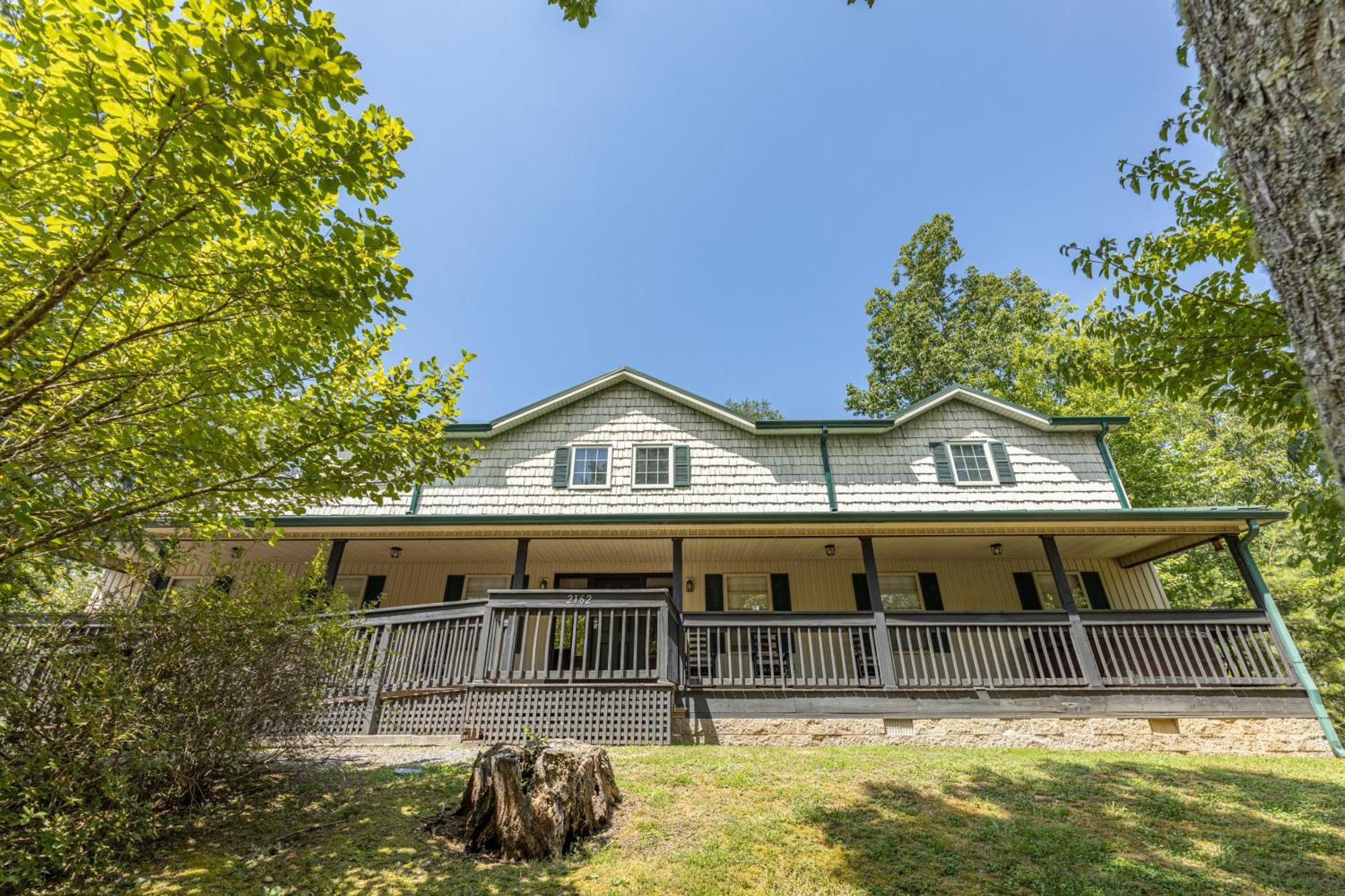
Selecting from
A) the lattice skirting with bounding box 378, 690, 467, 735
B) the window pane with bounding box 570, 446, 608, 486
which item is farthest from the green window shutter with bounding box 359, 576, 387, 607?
the lattice skirting with bounding box 378, 690, 467, 735

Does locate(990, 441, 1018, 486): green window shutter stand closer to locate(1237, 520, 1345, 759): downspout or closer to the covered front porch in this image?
the covered front porch

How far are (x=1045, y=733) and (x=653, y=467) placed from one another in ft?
26.2

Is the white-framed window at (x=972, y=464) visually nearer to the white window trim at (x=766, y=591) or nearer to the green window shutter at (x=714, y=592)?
the white window trim at (x=766, y=591)

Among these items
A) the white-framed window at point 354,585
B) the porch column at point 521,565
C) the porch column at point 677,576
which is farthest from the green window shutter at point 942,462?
the white-framed window at point 354,585

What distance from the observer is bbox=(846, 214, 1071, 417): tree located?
21.6 metres

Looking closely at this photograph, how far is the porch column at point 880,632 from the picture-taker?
8.42m

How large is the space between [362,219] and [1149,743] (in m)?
11.4

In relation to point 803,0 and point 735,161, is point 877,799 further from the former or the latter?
point 735,161

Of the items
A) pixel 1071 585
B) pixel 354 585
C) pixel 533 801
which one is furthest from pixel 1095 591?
pixel 354 585

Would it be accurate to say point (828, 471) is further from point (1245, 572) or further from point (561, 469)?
point (1245, 572)

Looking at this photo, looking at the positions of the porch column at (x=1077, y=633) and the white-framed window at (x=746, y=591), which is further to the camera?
the white-framed window at (x=746, y=591)

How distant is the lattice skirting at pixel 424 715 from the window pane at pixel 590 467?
537 centimetres

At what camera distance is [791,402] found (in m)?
34.3

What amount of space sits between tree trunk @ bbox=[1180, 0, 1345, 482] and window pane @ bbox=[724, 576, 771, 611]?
11.3 meters
